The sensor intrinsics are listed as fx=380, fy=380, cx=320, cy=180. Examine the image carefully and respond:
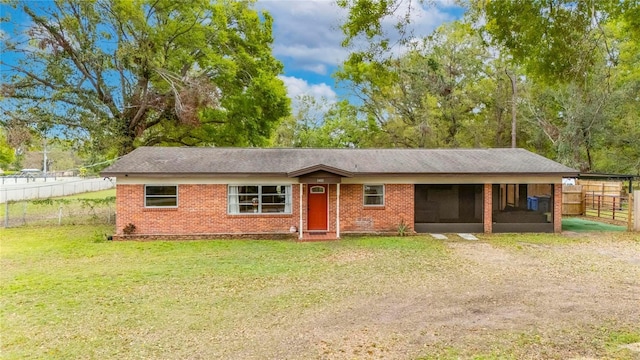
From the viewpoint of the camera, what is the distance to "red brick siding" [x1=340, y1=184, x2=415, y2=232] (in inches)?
609

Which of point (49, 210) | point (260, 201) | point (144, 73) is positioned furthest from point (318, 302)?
point (49, 210)

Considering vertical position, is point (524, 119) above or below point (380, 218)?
above

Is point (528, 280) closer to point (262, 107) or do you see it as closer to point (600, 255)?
point (600, 255)

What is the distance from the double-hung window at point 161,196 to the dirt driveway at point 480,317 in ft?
30.2

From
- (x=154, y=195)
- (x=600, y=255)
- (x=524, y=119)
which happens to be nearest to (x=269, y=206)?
(x=154, y=195)

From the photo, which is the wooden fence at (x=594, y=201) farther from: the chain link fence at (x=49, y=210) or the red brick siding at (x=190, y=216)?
the chain link fence at (x=49, y=210)

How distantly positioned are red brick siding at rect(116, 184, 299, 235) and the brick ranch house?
37mm

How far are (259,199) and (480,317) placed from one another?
10187 mm

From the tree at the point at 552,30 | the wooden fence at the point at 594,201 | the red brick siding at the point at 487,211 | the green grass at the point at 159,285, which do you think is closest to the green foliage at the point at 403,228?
the green grass at the point at 159,285

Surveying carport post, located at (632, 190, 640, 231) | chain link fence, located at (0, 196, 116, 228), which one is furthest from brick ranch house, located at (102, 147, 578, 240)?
chain link fence, located at (0, 196, 116, 228)

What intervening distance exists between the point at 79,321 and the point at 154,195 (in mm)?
8734

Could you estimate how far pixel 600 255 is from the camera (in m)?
11.7

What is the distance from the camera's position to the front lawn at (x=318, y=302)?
5.52 m

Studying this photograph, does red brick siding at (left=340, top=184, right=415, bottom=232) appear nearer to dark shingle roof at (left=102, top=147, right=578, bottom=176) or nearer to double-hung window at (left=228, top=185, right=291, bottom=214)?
dark shingle roof at (left=102, top=147, right=578, bottom=176)
